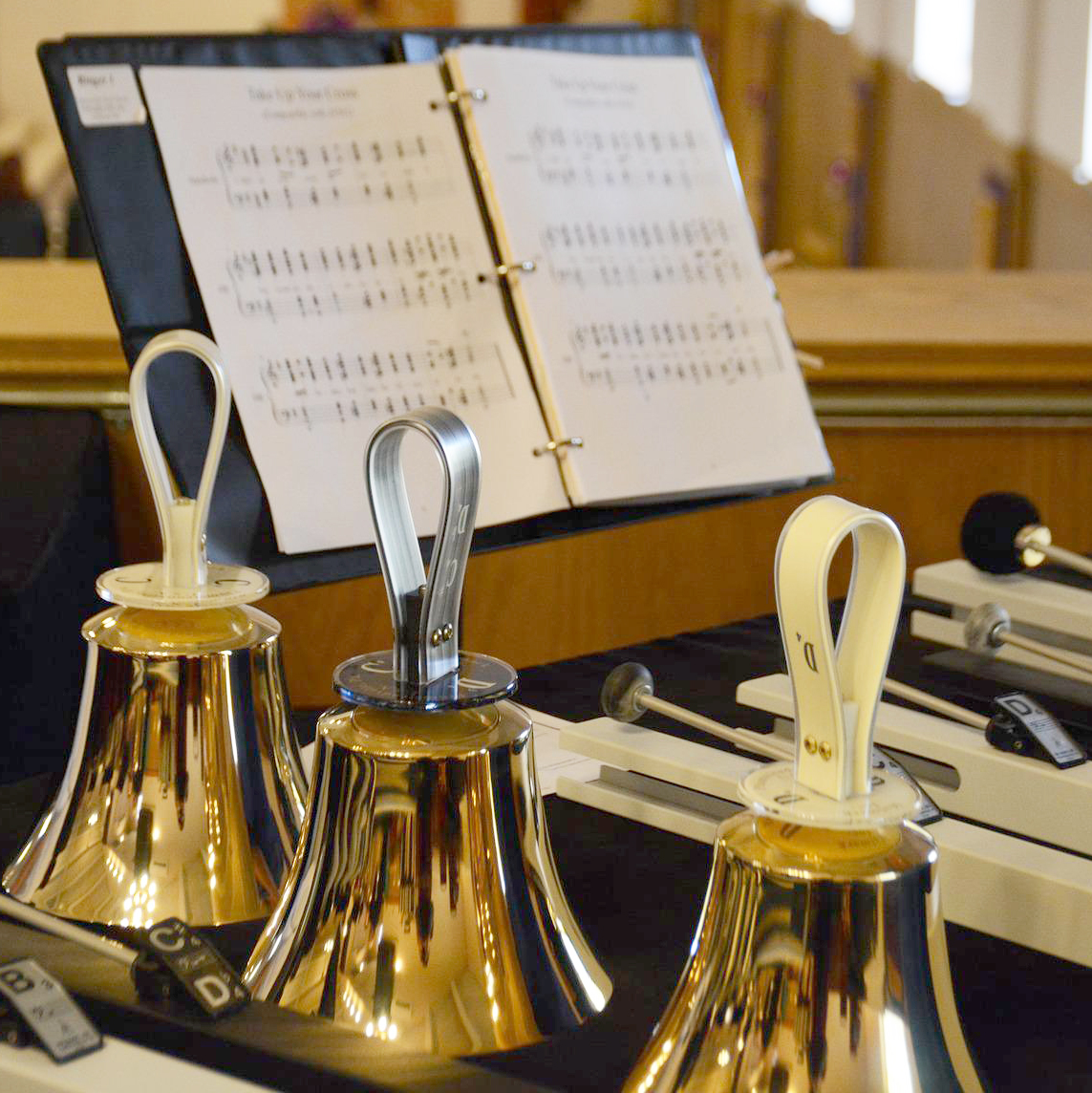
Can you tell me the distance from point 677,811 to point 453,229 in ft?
1.77

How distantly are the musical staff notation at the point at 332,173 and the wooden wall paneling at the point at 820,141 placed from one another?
3.81 metres

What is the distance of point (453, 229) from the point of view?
1178 millimetres

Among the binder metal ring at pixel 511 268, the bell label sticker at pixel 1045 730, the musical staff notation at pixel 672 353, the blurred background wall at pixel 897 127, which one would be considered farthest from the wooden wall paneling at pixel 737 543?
the blurred background wall at pixel 897 127

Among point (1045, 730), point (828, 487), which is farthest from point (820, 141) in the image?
point (1045, 730)

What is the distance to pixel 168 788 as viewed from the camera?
0.68 m

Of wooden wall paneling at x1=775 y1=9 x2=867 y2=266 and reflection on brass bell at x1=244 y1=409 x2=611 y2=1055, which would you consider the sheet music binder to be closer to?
reflection on brass bell at x1=244 y1=409 x2=611 y2=1055

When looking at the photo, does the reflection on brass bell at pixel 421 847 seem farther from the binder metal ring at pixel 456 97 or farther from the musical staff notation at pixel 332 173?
the binder metal ring at pixel 456 97

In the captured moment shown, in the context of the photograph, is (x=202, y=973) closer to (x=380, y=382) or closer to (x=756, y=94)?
(x=380, y=382)

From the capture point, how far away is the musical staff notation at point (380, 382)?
1.07 m

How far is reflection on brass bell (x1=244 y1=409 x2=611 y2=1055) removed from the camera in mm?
554

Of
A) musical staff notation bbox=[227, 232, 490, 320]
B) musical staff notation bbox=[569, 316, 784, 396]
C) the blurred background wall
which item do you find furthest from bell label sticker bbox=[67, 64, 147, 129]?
the blurred background wall

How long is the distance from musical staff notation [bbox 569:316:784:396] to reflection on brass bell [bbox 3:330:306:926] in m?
0.57

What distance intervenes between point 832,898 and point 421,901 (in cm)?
16

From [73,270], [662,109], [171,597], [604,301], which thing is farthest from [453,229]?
[73,270]
